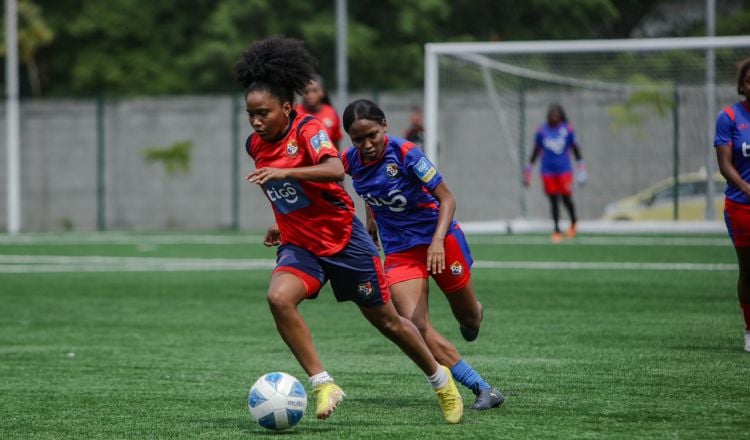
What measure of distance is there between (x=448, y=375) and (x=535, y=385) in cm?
121

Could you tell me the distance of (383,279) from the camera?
22.1ft

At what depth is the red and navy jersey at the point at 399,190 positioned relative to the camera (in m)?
7.31

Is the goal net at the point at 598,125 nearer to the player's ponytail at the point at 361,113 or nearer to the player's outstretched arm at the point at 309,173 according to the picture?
the player's ponytail at the point at 361,113

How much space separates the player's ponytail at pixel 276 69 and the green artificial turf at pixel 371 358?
1.86 meters

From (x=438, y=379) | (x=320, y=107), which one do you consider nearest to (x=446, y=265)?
(x=438, y=379)

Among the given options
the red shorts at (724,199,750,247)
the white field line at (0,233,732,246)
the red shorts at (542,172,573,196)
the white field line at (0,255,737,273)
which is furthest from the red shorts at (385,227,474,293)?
the red shorts at (542,172,573,196)

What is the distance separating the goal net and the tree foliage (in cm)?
815

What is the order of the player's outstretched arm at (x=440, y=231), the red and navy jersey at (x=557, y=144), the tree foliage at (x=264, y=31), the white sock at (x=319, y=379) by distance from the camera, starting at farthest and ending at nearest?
the tree foliage at (x=264, y=31)
the red and navy jersey at (x=557, y=144)
the player's outstretched arm at (x=440, y=231)
the white sock at (x=319, y=379)

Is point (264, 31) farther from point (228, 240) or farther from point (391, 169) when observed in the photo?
point (391, 169)

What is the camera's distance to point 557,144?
21.1 metres

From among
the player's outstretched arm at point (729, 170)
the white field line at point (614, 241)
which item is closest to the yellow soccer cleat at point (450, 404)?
the player's outstretched arm at point (729, 170)

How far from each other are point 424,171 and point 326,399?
162cm

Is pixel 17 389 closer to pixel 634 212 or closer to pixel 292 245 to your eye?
pixel 292 245

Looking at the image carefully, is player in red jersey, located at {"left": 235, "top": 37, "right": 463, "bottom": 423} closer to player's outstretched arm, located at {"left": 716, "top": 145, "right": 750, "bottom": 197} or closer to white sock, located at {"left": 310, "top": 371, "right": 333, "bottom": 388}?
white sock, located at {"left": 310, "top": 371, "right": 333, "bottom": 388}
